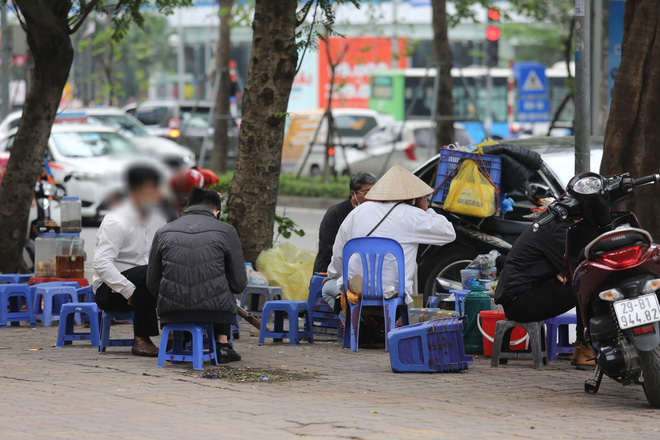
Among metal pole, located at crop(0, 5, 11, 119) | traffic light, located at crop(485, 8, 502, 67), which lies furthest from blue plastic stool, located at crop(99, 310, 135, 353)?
traffic light, located at crop(485, 8, 502, 67)

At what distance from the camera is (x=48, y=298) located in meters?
8.52

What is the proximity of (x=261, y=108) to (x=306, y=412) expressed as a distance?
16.1ft

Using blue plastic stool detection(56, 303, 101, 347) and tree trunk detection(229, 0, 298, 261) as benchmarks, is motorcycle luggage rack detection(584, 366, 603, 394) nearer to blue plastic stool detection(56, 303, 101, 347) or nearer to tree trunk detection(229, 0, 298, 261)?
blue plastic stool detection(56, 303, 101, 347)

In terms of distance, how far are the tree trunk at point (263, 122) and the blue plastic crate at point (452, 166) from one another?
1645 millimetres

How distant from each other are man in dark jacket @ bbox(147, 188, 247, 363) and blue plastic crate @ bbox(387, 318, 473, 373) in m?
1.10

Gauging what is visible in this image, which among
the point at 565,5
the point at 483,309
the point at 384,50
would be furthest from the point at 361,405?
the point at 384,50

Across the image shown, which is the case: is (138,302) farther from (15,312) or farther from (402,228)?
(15,312)

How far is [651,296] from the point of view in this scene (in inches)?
205

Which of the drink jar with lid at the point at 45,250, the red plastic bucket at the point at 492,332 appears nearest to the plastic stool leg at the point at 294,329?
the red plastic bucket at the point at 492,332

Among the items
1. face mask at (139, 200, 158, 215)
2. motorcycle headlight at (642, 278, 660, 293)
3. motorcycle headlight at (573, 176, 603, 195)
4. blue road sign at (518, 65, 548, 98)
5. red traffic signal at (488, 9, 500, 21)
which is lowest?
motorcycle headlight at (642, 278, 660, 293)

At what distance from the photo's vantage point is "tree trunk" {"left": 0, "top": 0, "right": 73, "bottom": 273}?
1026 centimetres

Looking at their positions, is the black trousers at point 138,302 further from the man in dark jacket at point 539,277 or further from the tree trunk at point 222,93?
the tree trunk at point 222,93

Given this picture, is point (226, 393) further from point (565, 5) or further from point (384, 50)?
point (384, 50)

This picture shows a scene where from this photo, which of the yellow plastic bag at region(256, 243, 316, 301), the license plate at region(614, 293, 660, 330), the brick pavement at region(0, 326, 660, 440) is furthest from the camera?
the yellow plastic bag at region(256, 243, 316, 301)
